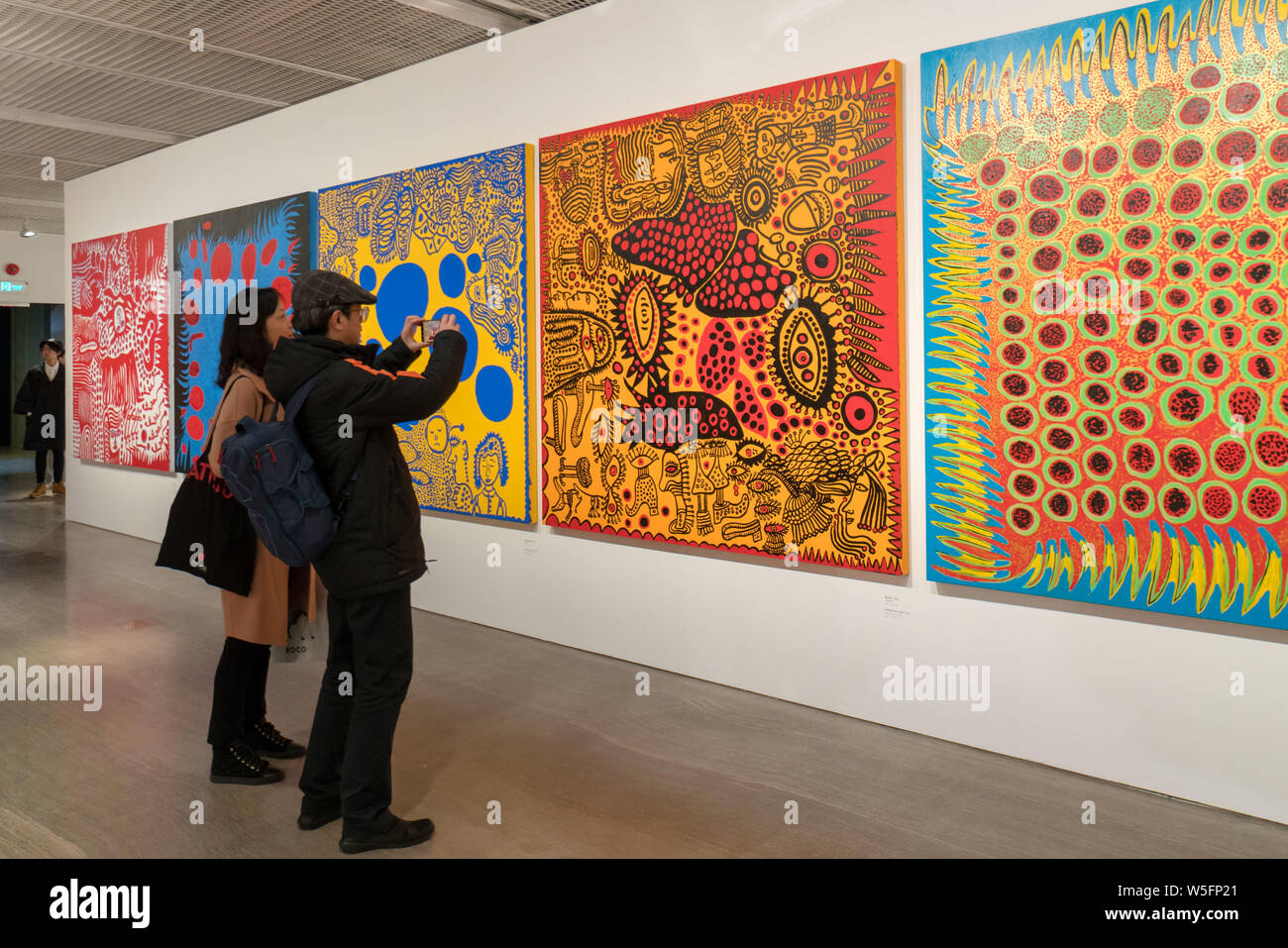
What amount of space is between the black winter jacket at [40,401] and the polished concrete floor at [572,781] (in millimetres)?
6818

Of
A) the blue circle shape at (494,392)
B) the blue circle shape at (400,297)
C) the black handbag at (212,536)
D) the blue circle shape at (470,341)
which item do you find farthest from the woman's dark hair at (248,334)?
the blue circle shape at (400,297)

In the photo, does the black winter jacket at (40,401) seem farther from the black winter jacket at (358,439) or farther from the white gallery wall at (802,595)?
the black winter jacket at (358,439)

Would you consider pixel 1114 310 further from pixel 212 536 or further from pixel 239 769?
pixel 239 769

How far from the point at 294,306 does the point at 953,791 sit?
2508mm

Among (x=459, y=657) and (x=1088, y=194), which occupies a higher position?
(x=1088, y=194)

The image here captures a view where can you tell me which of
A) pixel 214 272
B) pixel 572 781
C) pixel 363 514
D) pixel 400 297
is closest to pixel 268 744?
pixel 572 781

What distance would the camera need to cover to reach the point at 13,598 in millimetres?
5777

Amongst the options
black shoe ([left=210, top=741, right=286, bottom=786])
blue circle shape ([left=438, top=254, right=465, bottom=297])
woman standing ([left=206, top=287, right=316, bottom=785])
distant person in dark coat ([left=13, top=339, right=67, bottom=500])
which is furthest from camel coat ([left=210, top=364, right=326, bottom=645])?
distant person in dark coat ([left=13, top=339, right=67, bottom=500])

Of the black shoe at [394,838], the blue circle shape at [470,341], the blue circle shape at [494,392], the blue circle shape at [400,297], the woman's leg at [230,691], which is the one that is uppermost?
the blue circle shape at [400,297]

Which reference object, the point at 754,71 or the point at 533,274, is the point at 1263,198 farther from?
the point at 533,274

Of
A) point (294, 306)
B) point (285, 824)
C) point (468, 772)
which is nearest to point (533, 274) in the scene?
point (294, 306)

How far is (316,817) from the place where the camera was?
2.87 meters

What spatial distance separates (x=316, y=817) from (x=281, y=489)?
1045mm

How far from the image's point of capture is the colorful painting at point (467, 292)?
4961 millimetres
